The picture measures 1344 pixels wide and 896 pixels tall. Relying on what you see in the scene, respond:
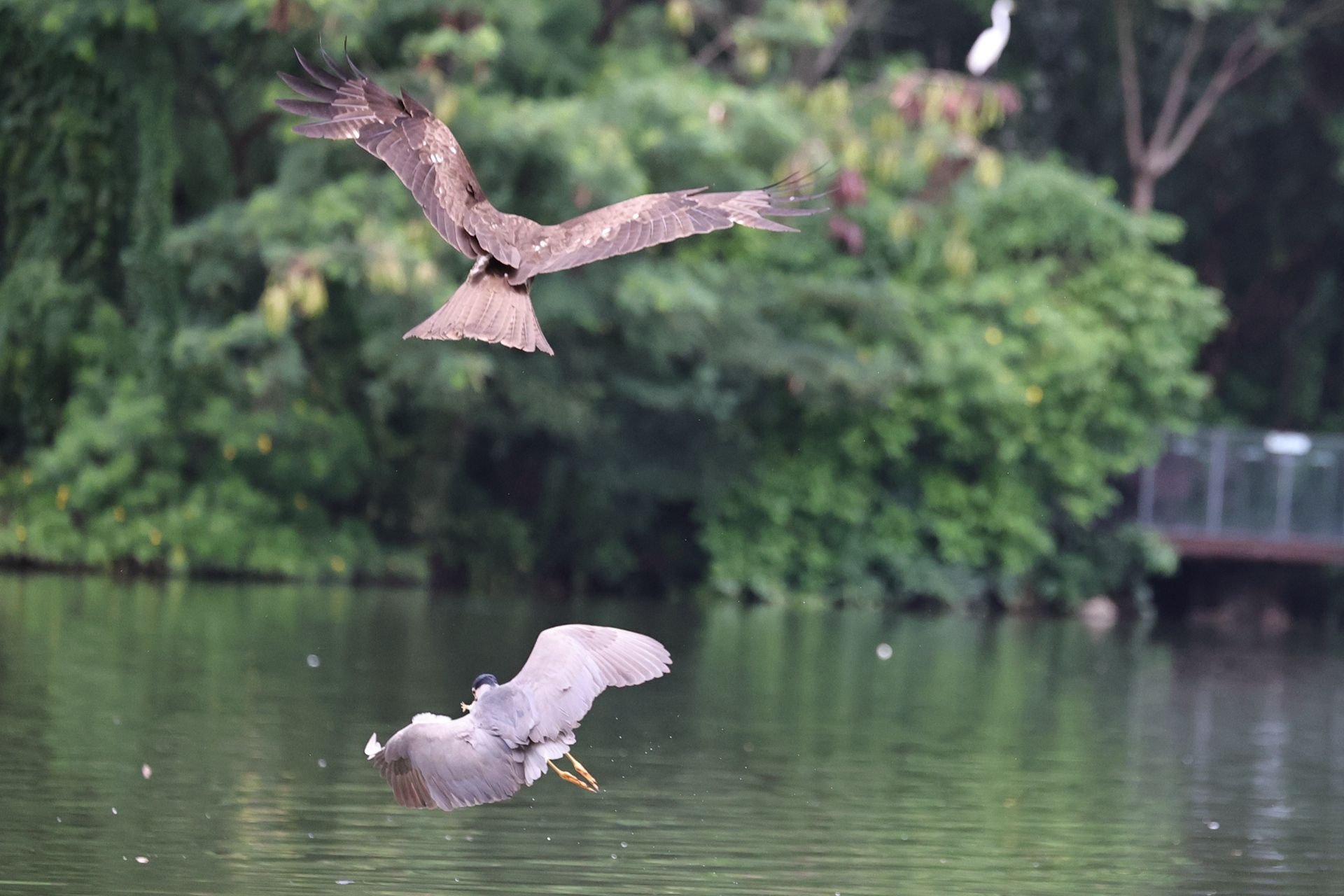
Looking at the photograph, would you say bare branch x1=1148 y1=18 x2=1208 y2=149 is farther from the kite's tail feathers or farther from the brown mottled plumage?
the kite's tail feathers

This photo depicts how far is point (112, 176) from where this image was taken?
24.9 meters

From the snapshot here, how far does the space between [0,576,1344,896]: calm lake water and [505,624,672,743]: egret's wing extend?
34.3 inches

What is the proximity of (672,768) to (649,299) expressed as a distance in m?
12.4

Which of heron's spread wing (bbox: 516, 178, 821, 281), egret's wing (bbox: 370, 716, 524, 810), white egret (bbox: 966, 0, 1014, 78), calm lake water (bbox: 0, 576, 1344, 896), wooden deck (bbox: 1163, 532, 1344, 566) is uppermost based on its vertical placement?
white egret (bbox: 966, 0, 1014, 78)

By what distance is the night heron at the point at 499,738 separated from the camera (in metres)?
8.45

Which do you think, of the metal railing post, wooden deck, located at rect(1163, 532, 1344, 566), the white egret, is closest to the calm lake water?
the white egret

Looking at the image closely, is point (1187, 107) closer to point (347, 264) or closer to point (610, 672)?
point (347, 264)

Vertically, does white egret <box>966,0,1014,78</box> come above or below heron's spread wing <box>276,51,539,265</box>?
above

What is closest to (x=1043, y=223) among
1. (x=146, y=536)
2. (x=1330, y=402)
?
(x=1330, y=402)

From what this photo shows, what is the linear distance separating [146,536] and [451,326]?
16314 millimetres

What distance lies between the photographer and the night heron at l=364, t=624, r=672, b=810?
845 centimetres

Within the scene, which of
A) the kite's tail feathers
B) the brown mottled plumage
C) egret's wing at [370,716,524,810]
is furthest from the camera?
the brown mottled plumage

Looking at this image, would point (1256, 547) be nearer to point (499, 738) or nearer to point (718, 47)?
point (718, 47)

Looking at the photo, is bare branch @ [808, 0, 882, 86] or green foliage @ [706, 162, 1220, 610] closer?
green foliage @ [706, 162, 1220, 610]
